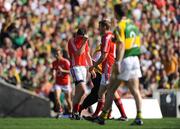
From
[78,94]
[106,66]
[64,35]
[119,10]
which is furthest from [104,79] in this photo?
[64,35]

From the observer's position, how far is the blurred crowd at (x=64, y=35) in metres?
29.1

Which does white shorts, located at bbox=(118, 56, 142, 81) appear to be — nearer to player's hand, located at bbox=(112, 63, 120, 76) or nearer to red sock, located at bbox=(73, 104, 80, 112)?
player's hand, located at bbox=(112, 63, 120, 76)

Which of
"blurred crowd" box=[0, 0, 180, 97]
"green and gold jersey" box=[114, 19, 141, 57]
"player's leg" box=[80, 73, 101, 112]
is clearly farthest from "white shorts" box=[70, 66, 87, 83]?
"blurred crowd" box=[0, 0, 180, 97]

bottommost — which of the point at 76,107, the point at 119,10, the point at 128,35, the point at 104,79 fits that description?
the point at 76,107

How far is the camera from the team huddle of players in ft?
57.4

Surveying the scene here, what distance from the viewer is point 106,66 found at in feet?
67.9

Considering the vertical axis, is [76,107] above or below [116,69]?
below

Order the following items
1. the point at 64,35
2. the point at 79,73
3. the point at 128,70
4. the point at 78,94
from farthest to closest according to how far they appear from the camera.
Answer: the point at 64,35 → the point at 79,73 → the point at 78,94 → the point at 128,70

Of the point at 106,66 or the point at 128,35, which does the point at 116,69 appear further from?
the point at 106,66

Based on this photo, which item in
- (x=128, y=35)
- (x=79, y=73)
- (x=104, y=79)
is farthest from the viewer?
(x=79, y=73)

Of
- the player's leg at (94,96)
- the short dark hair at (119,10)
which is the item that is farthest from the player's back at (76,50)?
the short dark hair at (119,10)

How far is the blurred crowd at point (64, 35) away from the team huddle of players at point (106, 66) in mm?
3310

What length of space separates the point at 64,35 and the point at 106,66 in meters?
11.3

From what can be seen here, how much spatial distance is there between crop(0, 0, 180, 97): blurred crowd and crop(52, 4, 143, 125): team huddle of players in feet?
10.9
